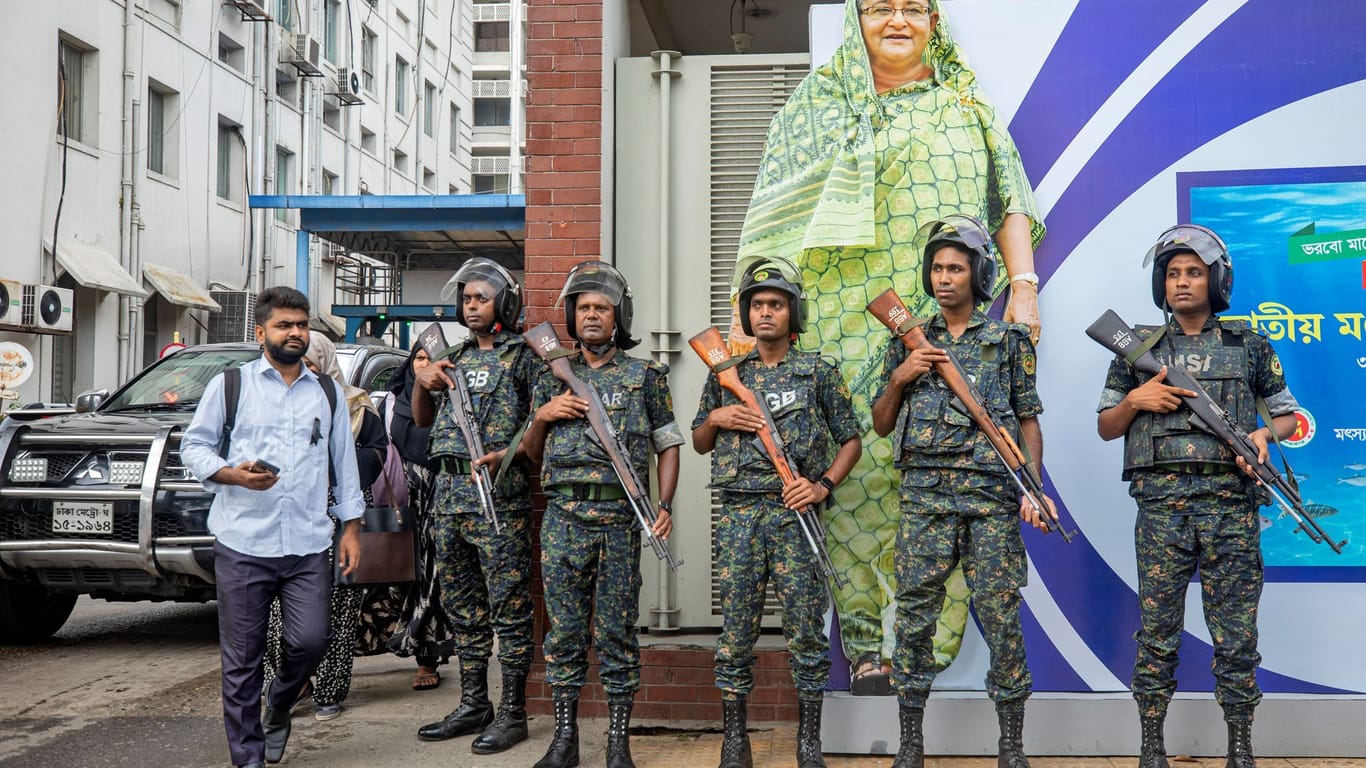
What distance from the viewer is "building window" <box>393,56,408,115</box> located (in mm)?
35062

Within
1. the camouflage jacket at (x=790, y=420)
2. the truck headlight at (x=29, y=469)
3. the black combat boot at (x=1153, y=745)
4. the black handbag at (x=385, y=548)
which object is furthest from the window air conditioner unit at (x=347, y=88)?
the black combat boot at (x=1153, y=745)

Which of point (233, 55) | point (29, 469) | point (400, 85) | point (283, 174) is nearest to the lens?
point (29, 469)

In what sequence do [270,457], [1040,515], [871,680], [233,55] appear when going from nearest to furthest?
1. [1040,515]
2. [270,457]
3. [871,680]
4. [233,55]

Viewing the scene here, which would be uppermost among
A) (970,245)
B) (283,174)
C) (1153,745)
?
(283,174)

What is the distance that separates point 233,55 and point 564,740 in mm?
23197

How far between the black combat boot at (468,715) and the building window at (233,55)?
21982 millimetres

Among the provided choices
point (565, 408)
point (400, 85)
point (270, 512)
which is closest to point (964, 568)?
point (565, 408)

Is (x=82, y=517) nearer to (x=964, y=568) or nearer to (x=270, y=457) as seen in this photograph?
(x=270, y=457)

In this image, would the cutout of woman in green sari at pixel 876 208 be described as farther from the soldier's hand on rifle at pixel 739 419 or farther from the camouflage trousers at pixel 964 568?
the soldier's hand on rifle at pixel 739 419

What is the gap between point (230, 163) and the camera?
80.7 ft

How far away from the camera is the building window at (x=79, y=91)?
1858 centimetres

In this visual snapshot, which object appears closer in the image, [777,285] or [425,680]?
[777,285]

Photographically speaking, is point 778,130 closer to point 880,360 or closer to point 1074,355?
point 880,360

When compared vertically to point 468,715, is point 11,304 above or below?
above
